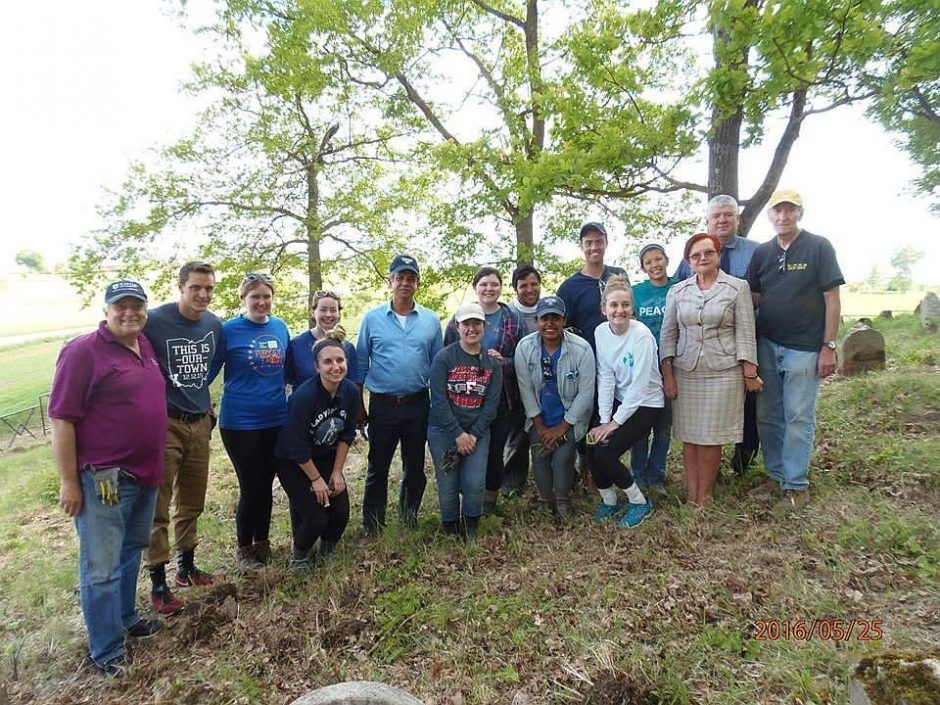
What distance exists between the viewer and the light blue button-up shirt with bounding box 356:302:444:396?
170 inches

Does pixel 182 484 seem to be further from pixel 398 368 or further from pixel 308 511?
pixel 398 368

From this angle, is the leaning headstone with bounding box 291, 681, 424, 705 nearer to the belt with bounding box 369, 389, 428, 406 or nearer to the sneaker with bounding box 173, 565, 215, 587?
the belt with bounding box 369, 389, 428, 406

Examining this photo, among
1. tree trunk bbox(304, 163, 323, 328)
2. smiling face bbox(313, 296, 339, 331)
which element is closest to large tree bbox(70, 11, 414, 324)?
tree trunk bbox(304, 163, 323, 328)

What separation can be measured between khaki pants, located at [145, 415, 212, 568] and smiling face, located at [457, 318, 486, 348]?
2.15 m

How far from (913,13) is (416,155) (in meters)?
9.93

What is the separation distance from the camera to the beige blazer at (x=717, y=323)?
156 inches

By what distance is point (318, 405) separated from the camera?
396 cm

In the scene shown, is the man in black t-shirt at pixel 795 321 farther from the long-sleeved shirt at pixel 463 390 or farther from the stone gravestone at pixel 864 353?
the stone gravestone at pixel 864 353

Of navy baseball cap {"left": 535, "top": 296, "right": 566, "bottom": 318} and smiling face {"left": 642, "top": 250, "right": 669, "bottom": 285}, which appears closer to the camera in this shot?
navy baseball cap {"left": 535, "top": 296, "right": 566, "bottom": 318}

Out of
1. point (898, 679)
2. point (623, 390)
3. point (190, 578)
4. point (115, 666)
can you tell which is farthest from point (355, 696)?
point (623, 390)

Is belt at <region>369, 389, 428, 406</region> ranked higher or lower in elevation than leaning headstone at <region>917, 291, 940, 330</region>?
lower

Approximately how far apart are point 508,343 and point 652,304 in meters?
1.37

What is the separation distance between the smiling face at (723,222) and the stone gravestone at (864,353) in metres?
5.74

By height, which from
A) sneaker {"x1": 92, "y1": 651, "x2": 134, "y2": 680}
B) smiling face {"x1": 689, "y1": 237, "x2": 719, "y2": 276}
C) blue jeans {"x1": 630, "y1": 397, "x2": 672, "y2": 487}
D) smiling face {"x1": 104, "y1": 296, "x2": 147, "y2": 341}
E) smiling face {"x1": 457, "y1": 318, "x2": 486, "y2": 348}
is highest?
smiling face {"x1": 689, "y1": 237, "x2": 719, "y2": 276}
